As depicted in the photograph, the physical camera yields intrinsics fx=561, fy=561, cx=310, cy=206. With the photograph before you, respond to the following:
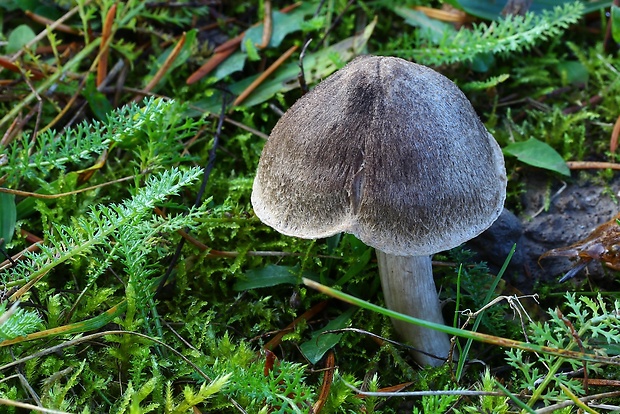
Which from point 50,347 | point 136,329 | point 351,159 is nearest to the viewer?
point 351,159

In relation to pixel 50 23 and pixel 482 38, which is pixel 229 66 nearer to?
pixel 50 23

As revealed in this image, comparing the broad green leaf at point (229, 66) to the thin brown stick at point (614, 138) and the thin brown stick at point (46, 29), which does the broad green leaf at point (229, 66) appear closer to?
the thin brown stick at point (46, 29)

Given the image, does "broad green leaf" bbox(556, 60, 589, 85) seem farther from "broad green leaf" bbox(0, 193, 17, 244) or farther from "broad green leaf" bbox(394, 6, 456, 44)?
"broad green leaf" bbox(0, 193, 17, 244)

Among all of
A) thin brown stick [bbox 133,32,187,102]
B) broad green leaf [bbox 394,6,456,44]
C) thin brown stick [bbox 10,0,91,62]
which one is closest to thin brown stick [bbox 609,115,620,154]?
broad green leaf [bbox 394,6,456,44]

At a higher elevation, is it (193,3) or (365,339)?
(193,3)

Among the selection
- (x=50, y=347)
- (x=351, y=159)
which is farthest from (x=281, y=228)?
(x=50, y=347)

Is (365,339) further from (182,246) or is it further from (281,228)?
(182,246)
